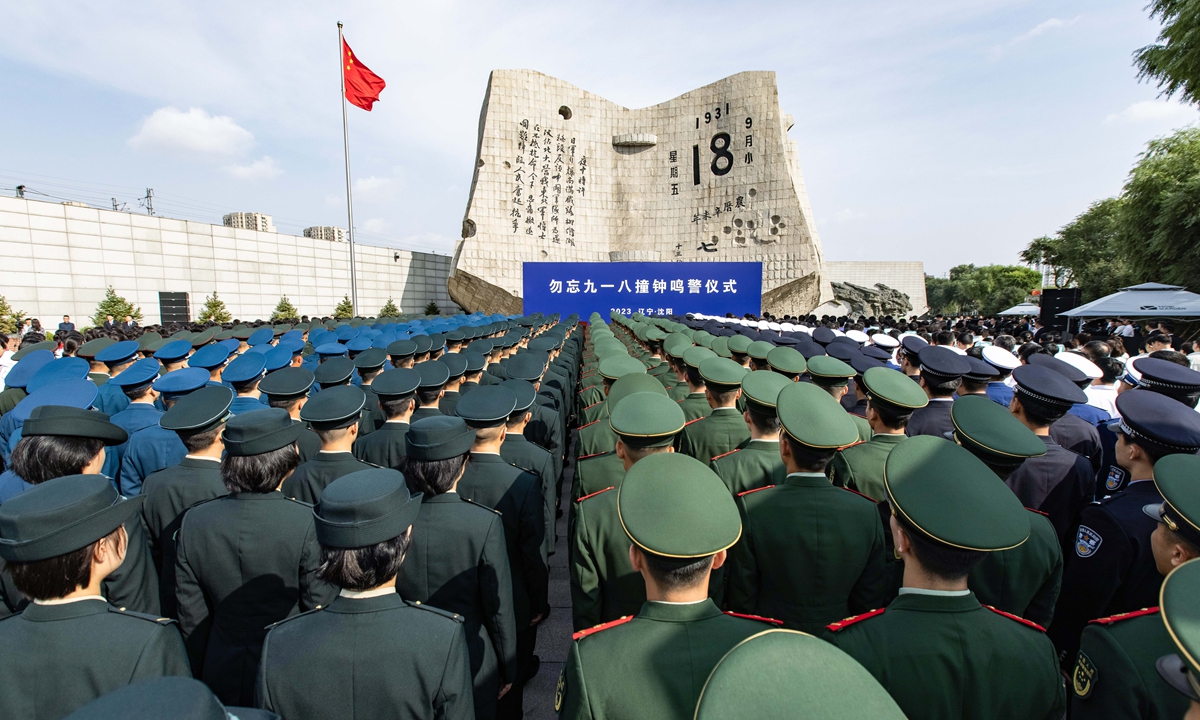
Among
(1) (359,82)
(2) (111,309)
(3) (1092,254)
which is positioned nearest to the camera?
(2) (111,309)

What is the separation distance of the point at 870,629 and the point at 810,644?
65cm

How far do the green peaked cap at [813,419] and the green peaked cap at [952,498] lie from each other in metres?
0.36

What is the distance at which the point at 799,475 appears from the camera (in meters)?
1.90

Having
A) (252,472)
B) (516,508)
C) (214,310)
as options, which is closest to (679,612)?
(516,508)

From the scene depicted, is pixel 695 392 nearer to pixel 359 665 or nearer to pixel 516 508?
pixel 516 508

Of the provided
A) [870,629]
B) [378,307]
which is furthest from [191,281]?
[870,629]

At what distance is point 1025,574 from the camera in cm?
175

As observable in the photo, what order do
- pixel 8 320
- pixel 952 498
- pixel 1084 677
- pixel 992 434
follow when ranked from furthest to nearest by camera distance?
pixel 8 320 < pixel 992 434 < pixel 952 498 < pixel 1084 677

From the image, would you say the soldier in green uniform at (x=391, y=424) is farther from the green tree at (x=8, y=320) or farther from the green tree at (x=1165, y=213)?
the green tree at (x=1165, y=213)

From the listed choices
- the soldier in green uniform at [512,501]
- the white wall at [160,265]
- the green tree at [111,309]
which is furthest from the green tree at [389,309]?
the soldier in green uniform at [512,501]

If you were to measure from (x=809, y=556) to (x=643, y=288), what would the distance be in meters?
15.0

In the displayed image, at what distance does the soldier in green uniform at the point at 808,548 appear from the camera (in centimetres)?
178

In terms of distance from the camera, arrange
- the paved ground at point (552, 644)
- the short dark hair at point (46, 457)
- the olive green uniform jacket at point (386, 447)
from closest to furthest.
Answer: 1. the short dark hair at point (46, 457)
2. the paved ground at point (552, 644)
3. the olive green uniform jacket at point (386, 447)

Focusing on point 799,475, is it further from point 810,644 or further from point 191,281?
point 191,281
